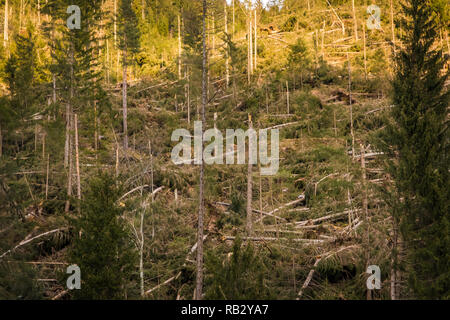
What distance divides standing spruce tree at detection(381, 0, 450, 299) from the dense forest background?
54 mm

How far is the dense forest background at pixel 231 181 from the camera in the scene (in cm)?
1043

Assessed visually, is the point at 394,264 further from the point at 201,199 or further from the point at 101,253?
the point at 101,253

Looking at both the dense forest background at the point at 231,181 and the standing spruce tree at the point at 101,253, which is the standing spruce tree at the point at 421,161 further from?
the standing spruce tree at the point at 101,253

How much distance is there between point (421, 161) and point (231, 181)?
11271mm

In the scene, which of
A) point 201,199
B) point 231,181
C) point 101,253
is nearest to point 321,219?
point 231,181

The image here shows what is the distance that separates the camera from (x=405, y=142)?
10.6 m

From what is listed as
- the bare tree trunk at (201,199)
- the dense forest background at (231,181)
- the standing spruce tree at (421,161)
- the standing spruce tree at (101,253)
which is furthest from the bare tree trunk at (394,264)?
the standing spruce tree at (101,253)

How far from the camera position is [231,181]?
1997 cm

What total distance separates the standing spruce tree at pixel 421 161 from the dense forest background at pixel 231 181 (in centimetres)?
5

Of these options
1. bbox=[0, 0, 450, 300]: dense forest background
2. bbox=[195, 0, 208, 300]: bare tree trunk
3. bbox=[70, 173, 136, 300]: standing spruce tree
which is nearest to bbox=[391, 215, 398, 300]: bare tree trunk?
bbox=[0, 0, 450, 300]: dense forest background

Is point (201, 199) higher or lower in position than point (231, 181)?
lower

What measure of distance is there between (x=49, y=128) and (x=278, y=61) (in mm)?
24534

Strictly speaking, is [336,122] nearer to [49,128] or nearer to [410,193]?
[410,193]
